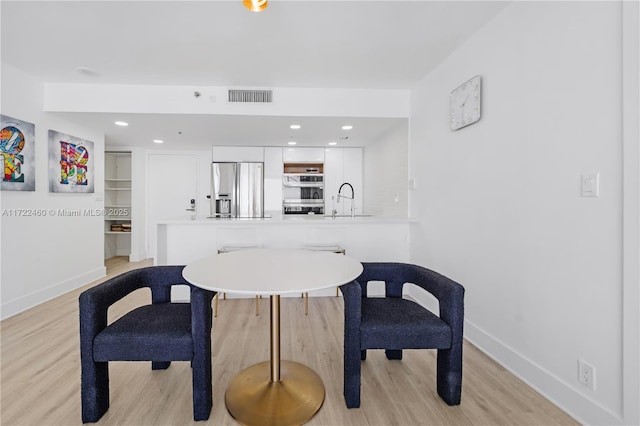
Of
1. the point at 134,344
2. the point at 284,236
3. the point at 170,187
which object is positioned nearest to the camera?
the point at 134,344

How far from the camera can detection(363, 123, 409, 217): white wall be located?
401cm

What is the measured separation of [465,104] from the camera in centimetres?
253

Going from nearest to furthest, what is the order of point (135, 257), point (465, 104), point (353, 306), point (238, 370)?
point (353, 306) → point (238, 370) → point (465, 104) → point (135, 257)

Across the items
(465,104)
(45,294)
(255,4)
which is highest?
(255,4)

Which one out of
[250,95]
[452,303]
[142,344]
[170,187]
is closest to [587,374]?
[452,303]

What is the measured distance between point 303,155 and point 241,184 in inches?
48.3

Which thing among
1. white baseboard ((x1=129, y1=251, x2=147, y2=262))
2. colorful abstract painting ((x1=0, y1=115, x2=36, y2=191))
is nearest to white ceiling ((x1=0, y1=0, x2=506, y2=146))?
colorful abstract painting ((x1=0, y1=115, x2=36, y2=191))

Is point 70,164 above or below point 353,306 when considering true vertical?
above

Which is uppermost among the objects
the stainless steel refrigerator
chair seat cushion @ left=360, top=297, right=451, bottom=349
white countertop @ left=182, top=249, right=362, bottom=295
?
the stainless steel refrigerator

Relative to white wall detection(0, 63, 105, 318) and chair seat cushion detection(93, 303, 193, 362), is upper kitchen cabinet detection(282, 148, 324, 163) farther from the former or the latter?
chair seat cushion detection(93, 303, 193, 362)

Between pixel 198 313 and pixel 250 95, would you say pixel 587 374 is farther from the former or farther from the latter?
pixel 250 95

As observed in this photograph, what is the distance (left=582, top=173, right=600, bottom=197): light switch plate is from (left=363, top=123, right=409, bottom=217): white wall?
92.2 inches

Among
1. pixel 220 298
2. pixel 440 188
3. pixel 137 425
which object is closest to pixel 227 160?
pixel 220 298

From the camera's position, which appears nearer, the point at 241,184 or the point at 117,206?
the point at 241,184
